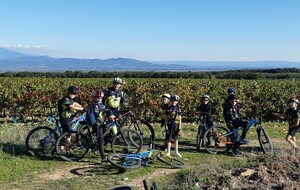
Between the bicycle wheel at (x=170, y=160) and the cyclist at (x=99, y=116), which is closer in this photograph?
the bicycle wheel at (x=170, y=160)

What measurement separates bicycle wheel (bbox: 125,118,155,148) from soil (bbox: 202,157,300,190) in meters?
3.38

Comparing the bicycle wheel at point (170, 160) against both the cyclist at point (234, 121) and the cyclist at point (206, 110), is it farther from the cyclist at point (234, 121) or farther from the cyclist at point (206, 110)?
the cyclist at point (206, 110)

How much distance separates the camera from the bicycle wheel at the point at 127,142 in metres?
8.91

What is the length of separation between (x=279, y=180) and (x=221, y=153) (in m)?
3.41

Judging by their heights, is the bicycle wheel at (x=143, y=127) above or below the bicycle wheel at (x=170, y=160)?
above

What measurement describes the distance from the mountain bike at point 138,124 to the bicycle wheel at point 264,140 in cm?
265

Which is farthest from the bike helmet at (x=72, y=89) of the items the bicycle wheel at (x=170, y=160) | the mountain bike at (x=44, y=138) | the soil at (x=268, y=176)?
the soil at (x=268, y=176)

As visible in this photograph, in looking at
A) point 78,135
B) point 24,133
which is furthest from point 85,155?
point 24,133

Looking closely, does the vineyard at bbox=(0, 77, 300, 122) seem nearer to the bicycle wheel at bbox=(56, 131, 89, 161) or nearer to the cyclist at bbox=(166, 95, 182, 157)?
the cyclist at bbox=(166, 95, 182, 157)

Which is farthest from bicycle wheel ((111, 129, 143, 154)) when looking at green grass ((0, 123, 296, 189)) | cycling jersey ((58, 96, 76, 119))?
cycling jersey ((58, 96, 76, 119))

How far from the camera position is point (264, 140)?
9453mm

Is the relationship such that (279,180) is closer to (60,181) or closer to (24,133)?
(60,181)

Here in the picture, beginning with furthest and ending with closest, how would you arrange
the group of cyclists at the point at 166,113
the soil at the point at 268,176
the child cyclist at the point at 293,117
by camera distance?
the child cyclist at the point at 293,117
the group of cyclists at the point at 166,113
the soil at the point at 268,176

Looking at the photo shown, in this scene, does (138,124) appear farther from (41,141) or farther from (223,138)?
(41,141)
